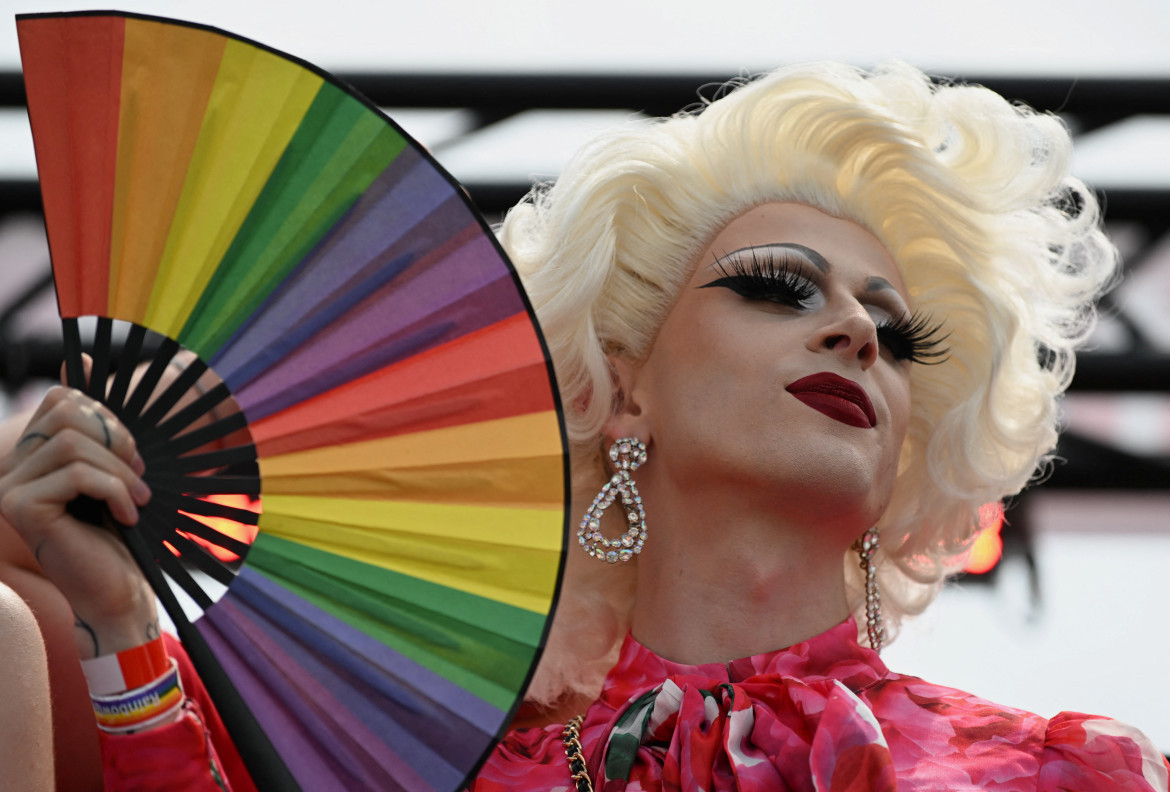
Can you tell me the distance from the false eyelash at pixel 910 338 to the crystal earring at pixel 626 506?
1.42ft

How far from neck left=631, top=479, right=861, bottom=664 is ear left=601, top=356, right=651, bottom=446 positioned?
141mm

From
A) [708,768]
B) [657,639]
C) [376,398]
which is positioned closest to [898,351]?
[657,639]

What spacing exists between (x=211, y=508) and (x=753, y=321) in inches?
35.0

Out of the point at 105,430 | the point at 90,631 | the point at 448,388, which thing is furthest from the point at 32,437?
the point at 448,388

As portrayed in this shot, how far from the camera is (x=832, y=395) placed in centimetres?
172

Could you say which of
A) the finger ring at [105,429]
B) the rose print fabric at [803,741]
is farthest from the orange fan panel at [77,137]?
the rose print fabric at [803,741]

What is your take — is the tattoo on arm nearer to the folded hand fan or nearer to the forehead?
the folded hand fan

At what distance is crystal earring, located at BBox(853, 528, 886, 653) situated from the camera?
1.89 meters

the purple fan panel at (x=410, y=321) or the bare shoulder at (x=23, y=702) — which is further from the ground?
the purple fan panel at (x=410, y=321)

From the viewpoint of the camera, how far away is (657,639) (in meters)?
1.81

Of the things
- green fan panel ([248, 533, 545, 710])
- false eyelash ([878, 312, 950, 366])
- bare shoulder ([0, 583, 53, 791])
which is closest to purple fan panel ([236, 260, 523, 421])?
green fan panel ([248, 533, 545, 710])

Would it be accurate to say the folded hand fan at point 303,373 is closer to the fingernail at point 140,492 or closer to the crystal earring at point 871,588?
the fingernail at point 140,492

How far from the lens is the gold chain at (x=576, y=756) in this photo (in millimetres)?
1639

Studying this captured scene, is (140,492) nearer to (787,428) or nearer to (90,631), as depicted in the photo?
(90,631)
